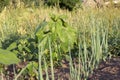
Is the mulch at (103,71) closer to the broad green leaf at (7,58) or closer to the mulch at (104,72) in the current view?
the mulch at (104,72)

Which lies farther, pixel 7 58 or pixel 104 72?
pixel 104 72

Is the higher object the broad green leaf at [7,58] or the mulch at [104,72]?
the broad green leaf at [7,58]

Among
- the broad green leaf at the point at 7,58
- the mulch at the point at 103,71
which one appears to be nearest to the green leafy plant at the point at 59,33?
the mulch at the point at 103,71

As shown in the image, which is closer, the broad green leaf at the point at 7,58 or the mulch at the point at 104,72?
the broad green leaf at the point at 7,58

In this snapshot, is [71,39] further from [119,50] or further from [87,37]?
[87,37]

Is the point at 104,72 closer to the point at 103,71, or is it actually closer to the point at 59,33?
the point at 103,71

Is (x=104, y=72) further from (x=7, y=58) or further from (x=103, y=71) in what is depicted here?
(x=7, y=58)

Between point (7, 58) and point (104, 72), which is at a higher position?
point (7, 58)

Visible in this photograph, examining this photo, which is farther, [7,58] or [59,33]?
[59,33]

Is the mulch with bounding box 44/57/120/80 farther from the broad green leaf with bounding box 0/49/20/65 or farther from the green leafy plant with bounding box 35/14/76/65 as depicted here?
the broad green leaf with bounding box 0/49/20/65

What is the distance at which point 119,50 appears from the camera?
9.92 ft

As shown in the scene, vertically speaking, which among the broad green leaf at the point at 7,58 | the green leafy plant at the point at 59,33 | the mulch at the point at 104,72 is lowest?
the mulch at the point at 104,72

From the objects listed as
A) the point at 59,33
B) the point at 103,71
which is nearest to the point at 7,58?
the point at 59,33

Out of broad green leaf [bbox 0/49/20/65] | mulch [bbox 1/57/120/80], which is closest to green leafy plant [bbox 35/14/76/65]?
mulch [bbox 1/57/120/80]
